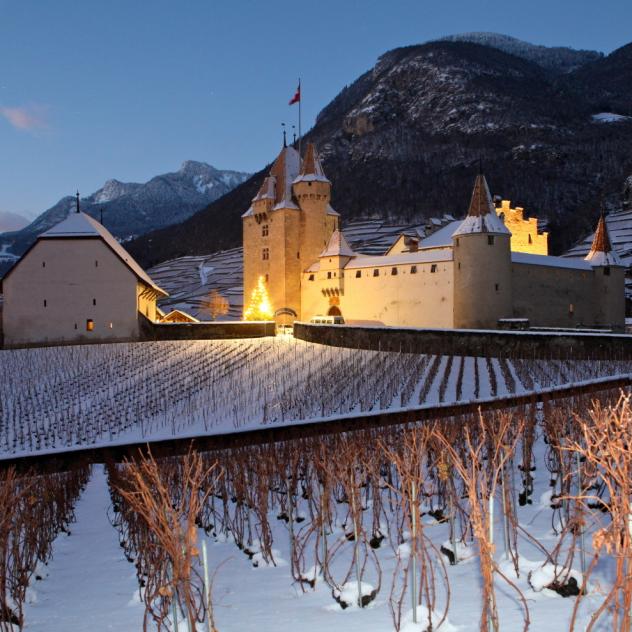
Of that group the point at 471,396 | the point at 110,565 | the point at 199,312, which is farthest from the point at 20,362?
the point at 199,312

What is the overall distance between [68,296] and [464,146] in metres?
118

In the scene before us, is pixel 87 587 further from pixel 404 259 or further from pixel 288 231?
pixel 288 231

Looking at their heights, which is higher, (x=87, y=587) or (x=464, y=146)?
(x=464, y=146)

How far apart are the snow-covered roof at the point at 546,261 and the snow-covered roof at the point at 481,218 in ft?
16.3

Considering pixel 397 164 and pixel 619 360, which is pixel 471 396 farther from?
pixel 397 164

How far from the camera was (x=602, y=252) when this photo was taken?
49250 mm

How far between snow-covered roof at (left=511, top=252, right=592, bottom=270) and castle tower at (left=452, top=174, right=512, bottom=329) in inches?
172

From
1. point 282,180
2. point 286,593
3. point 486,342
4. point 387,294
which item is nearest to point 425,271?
point 387,294

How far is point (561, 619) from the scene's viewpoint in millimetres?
4645

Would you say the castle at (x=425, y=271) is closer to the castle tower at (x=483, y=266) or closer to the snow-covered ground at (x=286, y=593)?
the castle tower at (x=483, y=266)

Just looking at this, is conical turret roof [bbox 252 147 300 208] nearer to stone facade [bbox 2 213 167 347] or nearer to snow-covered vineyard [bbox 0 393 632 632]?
stone facade [bbox 2 213 167 347]

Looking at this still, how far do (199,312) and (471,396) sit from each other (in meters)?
78.4

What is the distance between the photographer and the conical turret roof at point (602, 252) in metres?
48.7

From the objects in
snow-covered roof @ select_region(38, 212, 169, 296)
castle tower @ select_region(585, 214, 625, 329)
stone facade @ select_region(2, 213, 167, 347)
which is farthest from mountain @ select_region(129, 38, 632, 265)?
stone facade @ select_region(2, 213, 167, 347)
